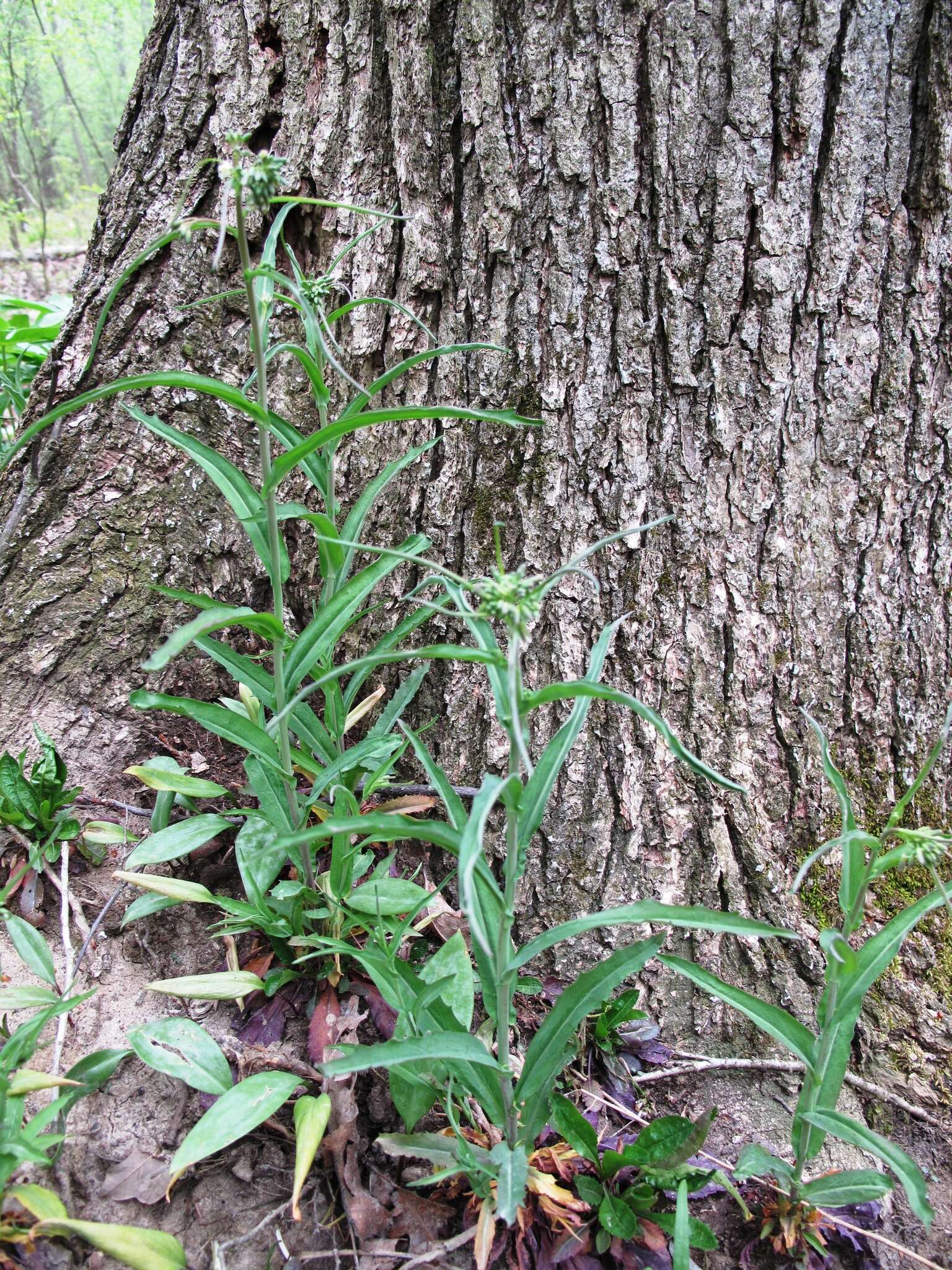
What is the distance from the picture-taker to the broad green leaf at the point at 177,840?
1.59 metres

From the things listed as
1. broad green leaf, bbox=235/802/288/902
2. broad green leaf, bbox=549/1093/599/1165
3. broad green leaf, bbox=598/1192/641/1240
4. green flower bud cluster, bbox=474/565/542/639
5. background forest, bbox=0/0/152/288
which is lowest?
broad green leaf, bbox=598/1192/641/1240

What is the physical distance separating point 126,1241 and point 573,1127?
726mm

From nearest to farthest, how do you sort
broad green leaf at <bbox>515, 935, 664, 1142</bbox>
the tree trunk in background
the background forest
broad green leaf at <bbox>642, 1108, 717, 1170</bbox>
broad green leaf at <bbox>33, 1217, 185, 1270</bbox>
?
broad green leaf at <bbox>33, 1217, 185, 1270</bbox> → broad green leaf at <bbox>515, 935, 664, 1142</bbox> → broad green leaf at <bbox>642, 1108, 717, 1170</bbox> → the tree trunk in background → the background forest

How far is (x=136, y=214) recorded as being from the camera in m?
1.99

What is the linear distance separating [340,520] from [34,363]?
7.87 feet

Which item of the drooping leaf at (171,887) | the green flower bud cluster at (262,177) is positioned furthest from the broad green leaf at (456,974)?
the green flower bud cluster at (262,177)

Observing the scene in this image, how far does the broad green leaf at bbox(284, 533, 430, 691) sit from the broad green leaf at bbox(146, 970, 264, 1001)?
60cm

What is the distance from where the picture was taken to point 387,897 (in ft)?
5.20

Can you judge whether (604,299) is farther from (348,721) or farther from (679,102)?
(348,721)

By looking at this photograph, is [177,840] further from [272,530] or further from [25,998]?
[272,530]

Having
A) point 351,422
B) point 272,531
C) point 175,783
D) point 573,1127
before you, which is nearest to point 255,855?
point 175,783

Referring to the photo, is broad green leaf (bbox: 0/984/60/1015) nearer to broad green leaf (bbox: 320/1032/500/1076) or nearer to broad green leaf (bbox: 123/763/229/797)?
broad green leaf (bbox: 123/763/229/797)

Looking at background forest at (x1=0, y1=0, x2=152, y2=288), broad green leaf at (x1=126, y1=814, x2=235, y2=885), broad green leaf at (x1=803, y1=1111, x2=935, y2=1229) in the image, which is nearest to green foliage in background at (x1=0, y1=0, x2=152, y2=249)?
background forest at (x1=0, y1=0, x2=152, y2=288)

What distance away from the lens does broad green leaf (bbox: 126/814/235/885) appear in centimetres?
159
